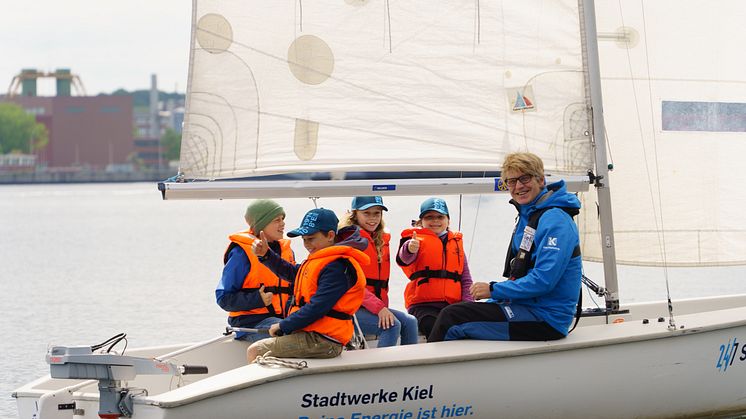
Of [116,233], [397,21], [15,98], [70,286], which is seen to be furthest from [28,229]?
[15,98]

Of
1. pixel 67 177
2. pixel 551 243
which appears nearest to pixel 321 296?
pixel 551 243

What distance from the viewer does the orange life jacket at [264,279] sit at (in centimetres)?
706

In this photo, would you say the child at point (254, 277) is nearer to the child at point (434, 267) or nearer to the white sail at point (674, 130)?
the child at point (434, 267)

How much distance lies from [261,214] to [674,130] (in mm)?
3093

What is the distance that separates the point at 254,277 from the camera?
714cm

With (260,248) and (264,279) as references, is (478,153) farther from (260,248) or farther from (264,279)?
(260,248)

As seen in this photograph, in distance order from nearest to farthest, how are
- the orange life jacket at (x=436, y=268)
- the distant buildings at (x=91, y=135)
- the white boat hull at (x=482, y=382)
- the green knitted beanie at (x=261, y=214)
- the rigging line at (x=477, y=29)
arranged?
the white boat hull at (x=482, y=382)
the green knitted beanie at (x=261, y=214)
the orange life jacket at (x=436, y=268)
the rigging line at (x=477, y=29)
the distant buildings at (x=91, y=135)

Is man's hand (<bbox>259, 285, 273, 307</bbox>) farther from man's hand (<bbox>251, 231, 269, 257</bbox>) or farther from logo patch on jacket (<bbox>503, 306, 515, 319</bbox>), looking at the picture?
logo patch on jacket (<bbox>503, 306, 515, 319</bbox>)

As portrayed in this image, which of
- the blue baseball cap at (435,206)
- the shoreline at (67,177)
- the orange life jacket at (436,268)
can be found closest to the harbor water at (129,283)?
the blue baseball cap at (435,206)

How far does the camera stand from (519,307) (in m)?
6.64

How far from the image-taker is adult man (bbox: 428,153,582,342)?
21.3ft

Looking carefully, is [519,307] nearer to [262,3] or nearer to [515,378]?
[515,378]

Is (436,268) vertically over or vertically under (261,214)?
under

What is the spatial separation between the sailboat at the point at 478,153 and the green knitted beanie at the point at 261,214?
0.08 m
